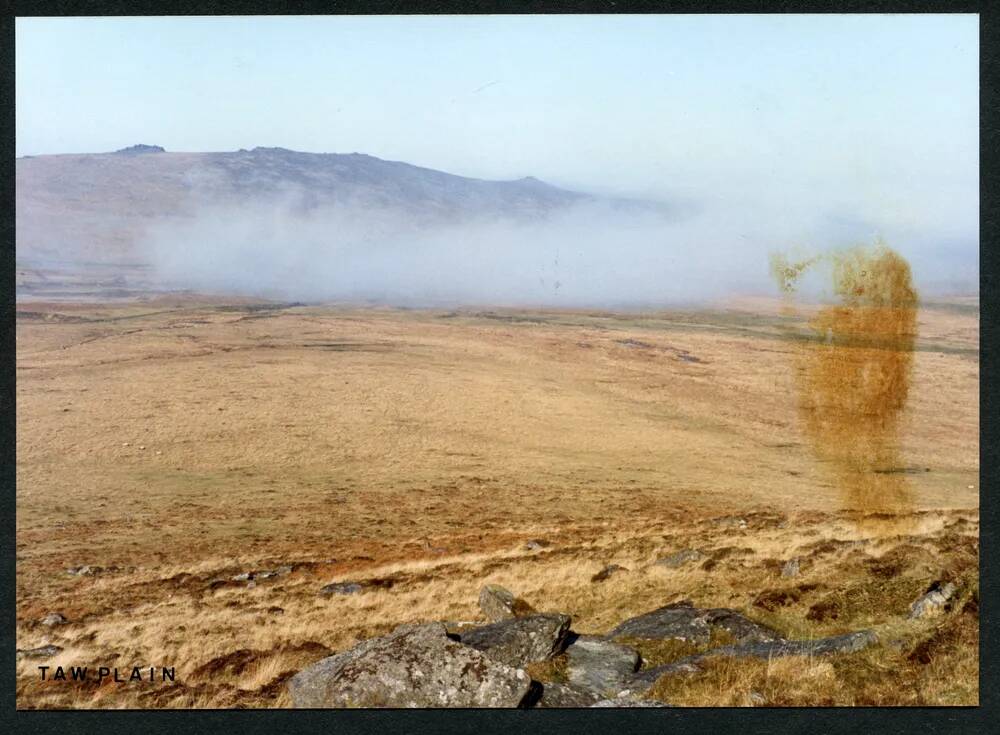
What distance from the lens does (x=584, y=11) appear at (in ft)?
29.8

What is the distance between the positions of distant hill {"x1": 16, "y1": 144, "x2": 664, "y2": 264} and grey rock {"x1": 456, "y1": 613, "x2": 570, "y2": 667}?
73.3ft

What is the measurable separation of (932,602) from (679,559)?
341 cm

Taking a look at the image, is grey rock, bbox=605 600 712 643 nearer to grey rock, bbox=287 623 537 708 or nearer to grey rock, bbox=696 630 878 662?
grey rock, bbox=696 630 878 662

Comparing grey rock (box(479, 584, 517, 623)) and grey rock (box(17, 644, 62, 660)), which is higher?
grey rock (box(479, 584, 517, 623))

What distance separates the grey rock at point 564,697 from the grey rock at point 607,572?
3.50 meters

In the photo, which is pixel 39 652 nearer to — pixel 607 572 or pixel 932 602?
pixel 607 572

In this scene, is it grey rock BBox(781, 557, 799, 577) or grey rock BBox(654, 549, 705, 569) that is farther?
grey rock BBox(654, 549, 705, 569)

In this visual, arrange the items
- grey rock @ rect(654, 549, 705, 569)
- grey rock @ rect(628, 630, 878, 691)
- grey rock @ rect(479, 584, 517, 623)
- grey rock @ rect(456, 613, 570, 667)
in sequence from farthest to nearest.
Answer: grey rock @ rect(654, 549, 705, 569) < grey rock @ rect(479, 584, 517, 623) < grey rock @ rect(456, 613, 570, 667) < grey rock @ rect(628, 630, 878, 691)

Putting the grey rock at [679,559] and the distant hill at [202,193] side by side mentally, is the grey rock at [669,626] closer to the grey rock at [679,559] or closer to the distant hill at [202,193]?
the grey rock at [679,559]

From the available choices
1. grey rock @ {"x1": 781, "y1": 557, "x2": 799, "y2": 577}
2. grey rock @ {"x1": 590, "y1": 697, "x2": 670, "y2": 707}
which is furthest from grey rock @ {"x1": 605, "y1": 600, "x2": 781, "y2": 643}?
grey rock @ {"x1": 781, "y1": 557, "x2": 799, "y2": 577}

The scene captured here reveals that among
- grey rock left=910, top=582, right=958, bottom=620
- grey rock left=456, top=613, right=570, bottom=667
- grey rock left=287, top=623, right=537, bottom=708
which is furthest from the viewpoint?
grey rock left=910, top=582, right=958, bottom=620

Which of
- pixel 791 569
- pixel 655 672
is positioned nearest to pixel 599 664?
pixel 655 672

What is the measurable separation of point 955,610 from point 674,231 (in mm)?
25509

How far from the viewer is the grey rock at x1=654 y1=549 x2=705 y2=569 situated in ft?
38.5
